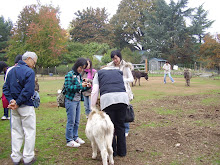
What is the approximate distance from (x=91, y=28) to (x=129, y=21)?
9280mm

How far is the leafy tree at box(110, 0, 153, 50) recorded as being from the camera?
48938 mm

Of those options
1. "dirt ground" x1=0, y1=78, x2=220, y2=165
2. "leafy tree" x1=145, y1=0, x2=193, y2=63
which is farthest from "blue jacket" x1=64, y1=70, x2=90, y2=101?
"leafy tree" x1=145, y1=0, x2=193, y2=63

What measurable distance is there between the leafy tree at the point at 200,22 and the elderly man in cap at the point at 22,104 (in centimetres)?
4186

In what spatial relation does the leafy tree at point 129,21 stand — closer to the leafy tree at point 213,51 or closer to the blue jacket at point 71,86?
the leafy tree at point 213,51

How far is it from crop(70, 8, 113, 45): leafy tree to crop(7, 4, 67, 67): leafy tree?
1352 centimetres

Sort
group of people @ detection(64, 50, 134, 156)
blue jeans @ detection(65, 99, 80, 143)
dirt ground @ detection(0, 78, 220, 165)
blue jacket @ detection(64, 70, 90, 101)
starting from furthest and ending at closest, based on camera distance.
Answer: blue jeans @ detection(65, 99, 80, 143)
blue jacket @ detection(64, 70, 90, 101)
dirt ground @ detection(0, 78, 220, 165)
group of people @ detection(64, 50, 134, 156)

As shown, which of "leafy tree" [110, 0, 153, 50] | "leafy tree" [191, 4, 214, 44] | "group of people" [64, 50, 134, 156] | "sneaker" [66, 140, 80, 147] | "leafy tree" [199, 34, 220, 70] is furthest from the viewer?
"leafy tree" [110, 0, 153, 50]

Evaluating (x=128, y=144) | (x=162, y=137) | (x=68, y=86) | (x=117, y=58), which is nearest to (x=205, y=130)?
(x=162, y=137)

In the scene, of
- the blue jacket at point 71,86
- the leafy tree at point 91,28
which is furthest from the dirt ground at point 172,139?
the leafy tree at point 91,28

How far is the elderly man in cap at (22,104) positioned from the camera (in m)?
3.50

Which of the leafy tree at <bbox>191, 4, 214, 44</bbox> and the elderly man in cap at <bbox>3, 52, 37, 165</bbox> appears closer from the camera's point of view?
the elderly man in cap at <bbox>3, 52, 37, 165</bbox>

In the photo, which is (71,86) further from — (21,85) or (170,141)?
(170,141)

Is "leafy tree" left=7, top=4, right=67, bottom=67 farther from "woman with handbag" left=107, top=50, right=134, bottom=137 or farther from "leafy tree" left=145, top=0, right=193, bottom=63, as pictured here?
"woman with handbag" left=107, top=50, right=134, bottom=137

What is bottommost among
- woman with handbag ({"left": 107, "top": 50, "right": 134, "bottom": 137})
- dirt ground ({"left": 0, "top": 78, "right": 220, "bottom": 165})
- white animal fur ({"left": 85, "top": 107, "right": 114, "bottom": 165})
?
dirt ground ({"left": 0, "top": 78, "right": 220, "bottom": 165})
